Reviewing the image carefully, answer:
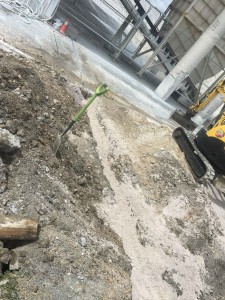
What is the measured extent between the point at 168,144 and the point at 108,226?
386cm

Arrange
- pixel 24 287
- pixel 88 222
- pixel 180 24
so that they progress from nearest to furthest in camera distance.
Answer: pixel 24 287, pixel 88 222, pixel 180 24

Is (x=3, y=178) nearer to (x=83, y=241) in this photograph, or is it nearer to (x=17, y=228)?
(x=17, y=228)

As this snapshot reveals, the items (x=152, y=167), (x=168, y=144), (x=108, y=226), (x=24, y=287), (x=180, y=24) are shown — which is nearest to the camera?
(x=24, y=287)

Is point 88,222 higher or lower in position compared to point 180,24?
lower

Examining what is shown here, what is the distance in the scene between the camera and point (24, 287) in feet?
13.4

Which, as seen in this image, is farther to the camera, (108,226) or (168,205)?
(168,205)

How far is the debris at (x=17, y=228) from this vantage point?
4.34 m

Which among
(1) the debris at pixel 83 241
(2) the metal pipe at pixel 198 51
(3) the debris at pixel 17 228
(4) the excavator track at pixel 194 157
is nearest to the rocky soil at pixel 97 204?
(1) the debris at pixel 83 241

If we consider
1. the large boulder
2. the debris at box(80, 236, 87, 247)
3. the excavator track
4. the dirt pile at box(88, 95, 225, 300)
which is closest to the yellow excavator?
the excavator track

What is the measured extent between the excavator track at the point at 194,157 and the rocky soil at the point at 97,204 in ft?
1.17

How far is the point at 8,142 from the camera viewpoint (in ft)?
16.8

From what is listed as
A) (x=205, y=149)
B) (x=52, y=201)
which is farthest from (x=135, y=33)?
(x=52, y=201)

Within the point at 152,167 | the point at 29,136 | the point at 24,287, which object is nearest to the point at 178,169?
the point at 152,167

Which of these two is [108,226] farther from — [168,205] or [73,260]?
[168,205]
